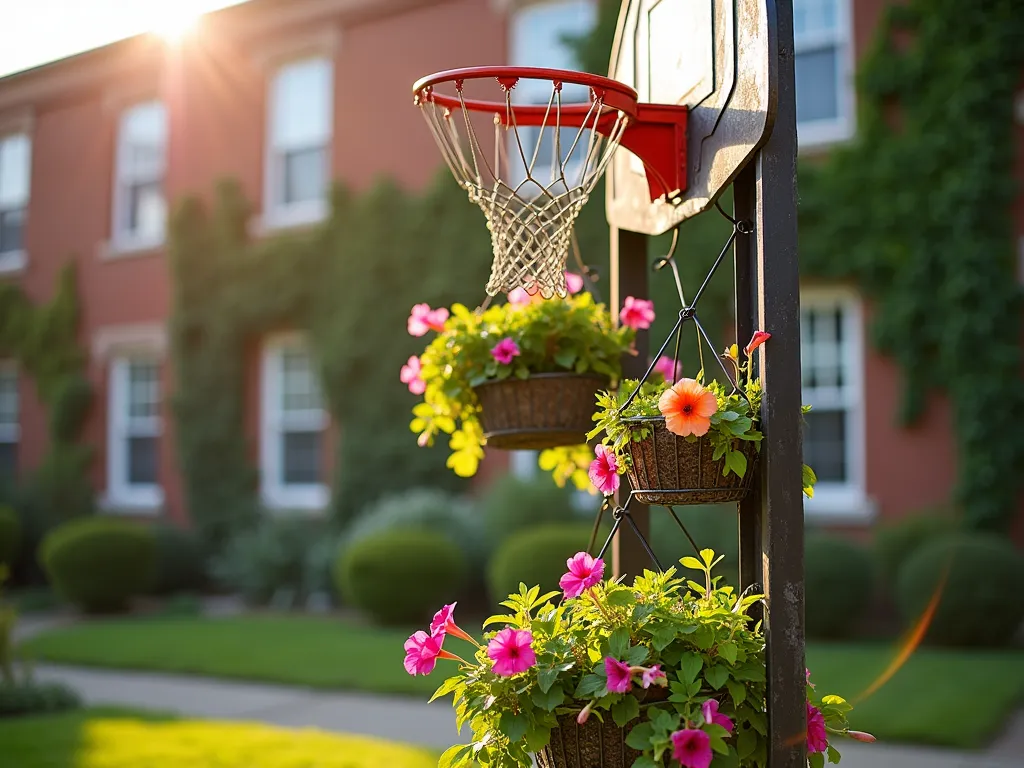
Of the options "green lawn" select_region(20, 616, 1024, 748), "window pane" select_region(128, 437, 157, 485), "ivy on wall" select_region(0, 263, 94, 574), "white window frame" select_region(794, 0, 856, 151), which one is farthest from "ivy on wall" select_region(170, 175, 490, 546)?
"white window frame" select_region(794, 0, 856, 151)

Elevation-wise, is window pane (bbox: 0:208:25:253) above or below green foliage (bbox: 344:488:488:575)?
above

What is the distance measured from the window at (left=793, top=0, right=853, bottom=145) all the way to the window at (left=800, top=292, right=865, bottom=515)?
162cm

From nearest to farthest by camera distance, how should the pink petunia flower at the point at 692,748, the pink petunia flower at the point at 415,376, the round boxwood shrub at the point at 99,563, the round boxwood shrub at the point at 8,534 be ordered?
the pink petunia flower at the point at 692,748 < the pink petunia flower at the point at 415,376 < the round boxwood shrub at the point at 99,563 < the round boxwood shrub at the point at 8,534

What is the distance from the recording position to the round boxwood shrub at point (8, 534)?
1385 cm

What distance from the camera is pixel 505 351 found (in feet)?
11.9

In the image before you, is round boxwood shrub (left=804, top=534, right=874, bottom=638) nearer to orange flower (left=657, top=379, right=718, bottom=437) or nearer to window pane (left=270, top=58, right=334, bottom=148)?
orange flower (left=657, top=379, right=718, bottom=437)

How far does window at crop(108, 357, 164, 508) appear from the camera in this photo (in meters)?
14.9

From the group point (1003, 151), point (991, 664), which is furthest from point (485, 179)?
point (991, 664)

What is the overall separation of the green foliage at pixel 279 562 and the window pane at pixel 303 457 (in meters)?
1.01

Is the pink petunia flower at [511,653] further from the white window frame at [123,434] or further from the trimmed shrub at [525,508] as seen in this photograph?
the white window frame at [123,434]

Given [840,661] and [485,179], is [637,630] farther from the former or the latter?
[485,179]

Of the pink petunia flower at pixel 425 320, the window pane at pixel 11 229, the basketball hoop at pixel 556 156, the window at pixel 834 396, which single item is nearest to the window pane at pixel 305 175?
the window pane at pixel 11 229

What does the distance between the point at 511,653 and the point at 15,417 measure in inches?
618

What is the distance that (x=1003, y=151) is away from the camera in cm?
938
